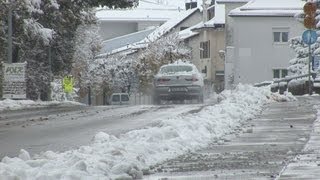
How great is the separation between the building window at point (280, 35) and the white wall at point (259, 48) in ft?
1.18

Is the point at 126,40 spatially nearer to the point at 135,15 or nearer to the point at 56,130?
the point at 135,15

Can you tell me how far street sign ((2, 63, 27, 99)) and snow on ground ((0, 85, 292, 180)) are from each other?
49.6 feet

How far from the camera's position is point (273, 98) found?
23.8 m

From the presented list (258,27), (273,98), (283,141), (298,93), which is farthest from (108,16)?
(283,141)

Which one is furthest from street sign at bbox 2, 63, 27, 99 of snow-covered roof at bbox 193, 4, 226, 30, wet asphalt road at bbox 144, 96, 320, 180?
snow-covered roof at bbox 193, 4, 226, 30

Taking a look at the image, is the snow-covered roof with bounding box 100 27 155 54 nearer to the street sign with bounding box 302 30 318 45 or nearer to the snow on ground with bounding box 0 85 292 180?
the street sign with bounding box 302 30 318 45

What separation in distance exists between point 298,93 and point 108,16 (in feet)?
246

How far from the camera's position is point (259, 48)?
5594cm

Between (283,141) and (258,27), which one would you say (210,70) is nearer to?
(258,27)

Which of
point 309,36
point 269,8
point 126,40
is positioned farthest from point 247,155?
point 126,40

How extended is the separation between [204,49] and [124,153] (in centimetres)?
6030

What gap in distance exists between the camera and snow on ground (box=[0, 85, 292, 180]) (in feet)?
25.8

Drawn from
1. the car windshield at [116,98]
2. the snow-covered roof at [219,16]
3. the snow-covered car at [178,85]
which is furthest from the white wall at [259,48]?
the snow-covered car at [178,85]

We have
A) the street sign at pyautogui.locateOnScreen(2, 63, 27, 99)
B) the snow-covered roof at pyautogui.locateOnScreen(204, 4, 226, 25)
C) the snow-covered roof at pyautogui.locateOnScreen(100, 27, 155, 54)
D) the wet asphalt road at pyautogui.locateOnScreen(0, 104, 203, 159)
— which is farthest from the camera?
the snow-covered roof at pyautogui.locateOnScreen(100, 27, 155, 54)
